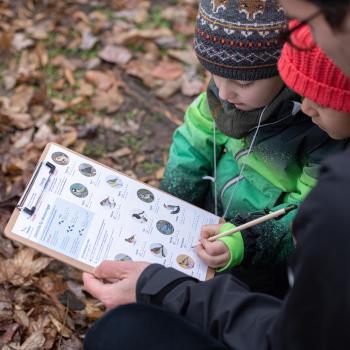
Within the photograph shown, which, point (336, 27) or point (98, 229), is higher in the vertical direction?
point (336, 27)

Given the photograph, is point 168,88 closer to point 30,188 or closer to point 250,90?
point 250,90

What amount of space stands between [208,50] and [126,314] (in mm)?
846

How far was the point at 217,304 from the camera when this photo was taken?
5.32ft

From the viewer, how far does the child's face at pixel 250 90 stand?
6.45ft

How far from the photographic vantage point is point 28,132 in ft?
10.3

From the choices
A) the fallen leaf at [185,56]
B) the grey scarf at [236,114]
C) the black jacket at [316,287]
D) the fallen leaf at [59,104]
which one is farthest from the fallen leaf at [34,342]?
the fallen leaf at [185,56]

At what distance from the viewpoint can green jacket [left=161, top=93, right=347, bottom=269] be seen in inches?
79.0

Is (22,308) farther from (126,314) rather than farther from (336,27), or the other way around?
(336,27)

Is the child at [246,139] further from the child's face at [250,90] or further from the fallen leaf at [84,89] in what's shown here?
the fallen leaf at [84,89]

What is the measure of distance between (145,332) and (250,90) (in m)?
0.84

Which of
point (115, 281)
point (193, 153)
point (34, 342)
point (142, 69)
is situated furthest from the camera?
point (142, 69)

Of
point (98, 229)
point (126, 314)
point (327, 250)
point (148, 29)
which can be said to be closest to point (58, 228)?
point (98, 229)

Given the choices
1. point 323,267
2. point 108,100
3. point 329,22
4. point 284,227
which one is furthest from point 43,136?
point 323,267

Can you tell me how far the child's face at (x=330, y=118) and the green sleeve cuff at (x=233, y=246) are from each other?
0.47 m
